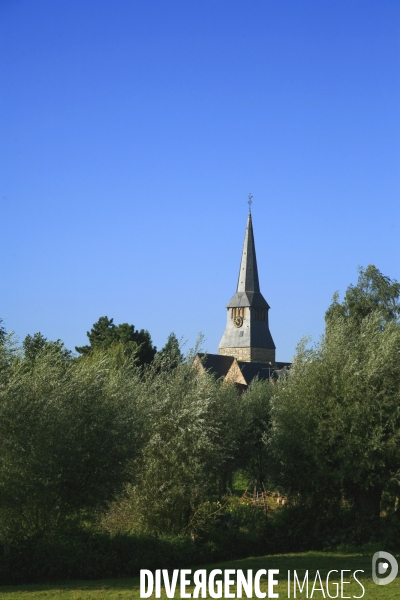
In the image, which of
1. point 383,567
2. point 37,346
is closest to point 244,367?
point 37,346

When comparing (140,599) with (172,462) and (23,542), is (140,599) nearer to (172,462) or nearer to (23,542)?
(23,542)

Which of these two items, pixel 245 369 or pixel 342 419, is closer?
pixel 342 419

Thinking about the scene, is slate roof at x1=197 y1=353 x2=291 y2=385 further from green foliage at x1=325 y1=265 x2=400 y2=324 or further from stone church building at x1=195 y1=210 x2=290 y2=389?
green foliage at x1=325 y1=265 x2=400 y2=324

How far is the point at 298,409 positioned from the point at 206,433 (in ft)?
12.4

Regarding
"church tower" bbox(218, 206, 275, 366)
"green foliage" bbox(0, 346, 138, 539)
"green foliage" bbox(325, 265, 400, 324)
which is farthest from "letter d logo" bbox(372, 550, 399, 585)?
"church tower" bbox(218, 206, 275, 366)

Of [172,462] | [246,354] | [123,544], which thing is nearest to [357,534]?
[172,462]

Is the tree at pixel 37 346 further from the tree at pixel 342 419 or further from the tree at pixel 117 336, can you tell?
the tree at pixel 117 336

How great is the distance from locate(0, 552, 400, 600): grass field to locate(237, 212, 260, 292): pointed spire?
313ft

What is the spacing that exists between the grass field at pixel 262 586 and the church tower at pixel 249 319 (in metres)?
94.7

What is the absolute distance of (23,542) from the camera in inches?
830

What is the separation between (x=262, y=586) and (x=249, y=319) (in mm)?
102106

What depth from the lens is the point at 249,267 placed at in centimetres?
12175

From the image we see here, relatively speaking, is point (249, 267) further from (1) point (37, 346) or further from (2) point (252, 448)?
(2) point (252, 448)

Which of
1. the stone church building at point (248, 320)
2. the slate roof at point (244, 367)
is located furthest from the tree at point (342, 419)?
the stone church building at point (248, 320)
